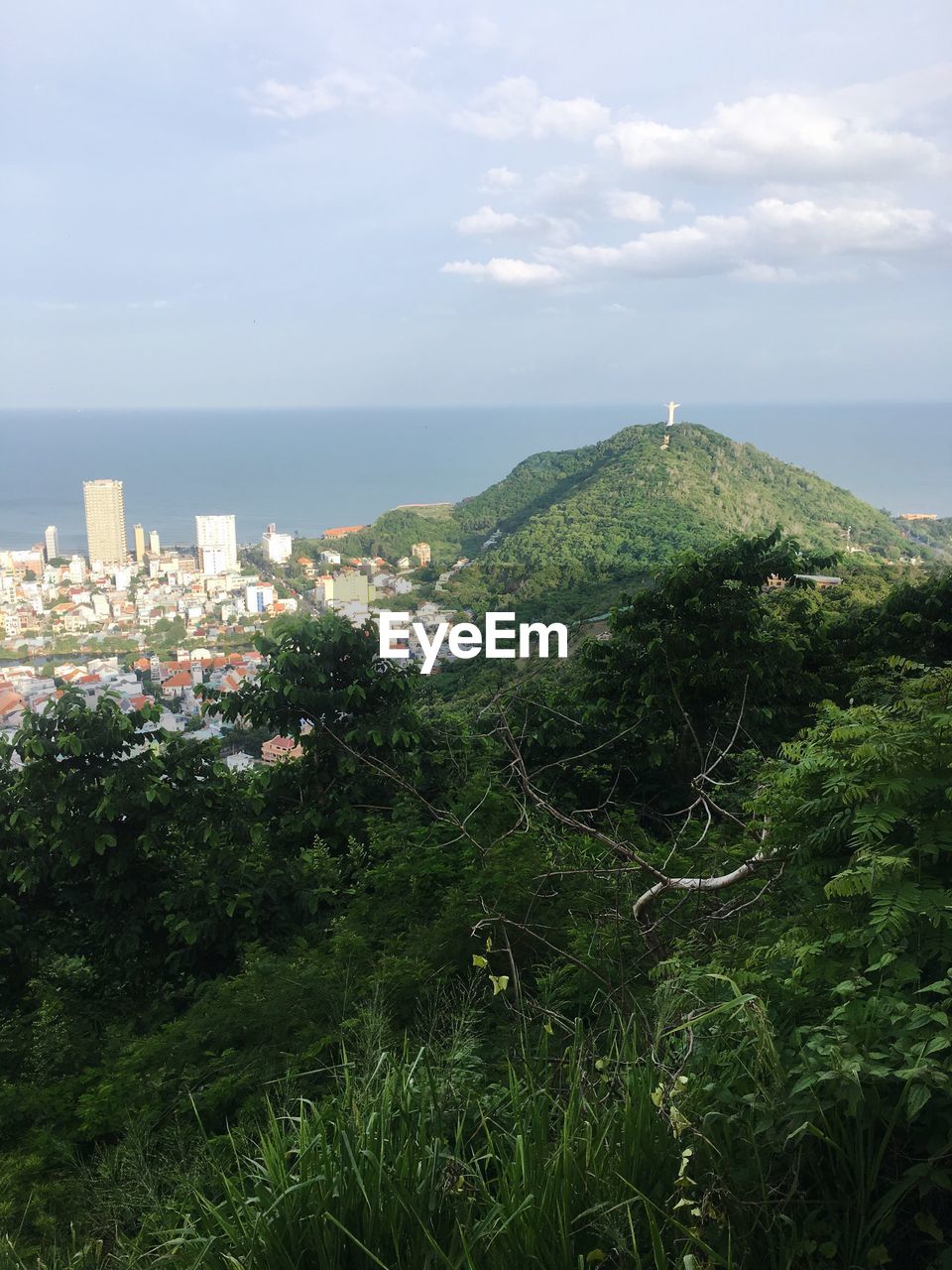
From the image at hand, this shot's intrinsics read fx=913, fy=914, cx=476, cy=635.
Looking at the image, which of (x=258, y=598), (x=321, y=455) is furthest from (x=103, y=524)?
(x=321, y=455)

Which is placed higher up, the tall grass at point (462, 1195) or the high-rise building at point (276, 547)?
the tall grass at point (462, 1195)

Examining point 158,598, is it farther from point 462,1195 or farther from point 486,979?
point 462,1195

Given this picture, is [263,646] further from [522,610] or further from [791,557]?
[522,610]

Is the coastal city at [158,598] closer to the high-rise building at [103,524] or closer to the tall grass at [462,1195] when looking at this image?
the high-rise building at [103,524]

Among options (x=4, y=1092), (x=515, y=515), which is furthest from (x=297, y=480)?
(x=4, y=1092)

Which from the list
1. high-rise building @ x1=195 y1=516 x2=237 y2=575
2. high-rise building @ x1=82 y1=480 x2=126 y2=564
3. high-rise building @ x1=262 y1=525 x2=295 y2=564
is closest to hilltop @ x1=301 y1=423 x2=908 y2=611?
high-rise building @ x1=262 y1=525 x2=295 y2=564

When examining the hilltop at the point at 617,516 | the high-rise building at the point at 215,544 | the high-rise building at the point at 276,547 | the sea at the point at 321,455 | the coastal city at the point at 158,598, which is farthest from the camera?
the sea at the point at 321,455

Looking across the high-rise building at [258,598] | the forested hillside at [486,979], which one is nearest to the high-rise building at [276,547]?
the high-rise building at [258,598]

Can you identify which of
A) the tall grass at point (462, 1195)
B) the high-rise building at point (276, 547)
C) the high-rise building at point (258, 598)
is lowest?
the high-rise building at point (258, 598)
